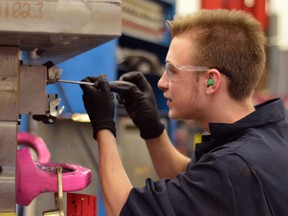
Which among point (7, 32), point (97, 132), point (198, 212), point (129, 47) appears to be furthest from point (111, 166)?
point (129, 47)

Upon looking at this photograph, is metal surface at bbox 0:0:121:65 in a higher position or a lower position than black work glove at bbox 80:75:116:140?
higher

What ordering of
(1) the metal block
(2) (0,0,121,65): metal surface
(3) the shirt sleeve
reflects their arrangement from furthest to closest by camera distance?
1. (3) the shirt sleeve
2. (1) the metal block
3. (2) (0,0,121,65): metal surface

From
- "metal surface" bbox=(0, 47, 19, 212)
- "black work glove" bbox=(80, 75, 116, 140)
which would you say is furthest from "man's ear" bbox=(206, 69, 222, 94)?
"metal surface" bbox=(0, 47, 19, 212)

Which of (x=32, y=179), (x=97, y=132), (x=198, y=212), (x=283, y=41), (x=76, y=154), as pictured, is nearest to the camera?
(x=32, y=179)

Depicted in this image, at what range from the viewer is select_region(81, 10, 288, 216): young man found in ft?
3.29

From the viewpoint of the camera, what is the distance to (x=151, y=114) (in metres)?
1.50

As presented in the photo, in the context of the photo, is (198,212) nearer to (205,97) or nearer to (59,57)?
(205,97)

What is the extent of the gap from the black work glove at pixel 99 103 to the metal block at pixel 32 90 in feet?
0.77

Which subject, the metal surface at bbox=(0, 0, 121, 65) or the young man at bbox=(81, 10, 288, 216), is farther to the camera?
the young man at bbox=(81, 10, 288, 216)

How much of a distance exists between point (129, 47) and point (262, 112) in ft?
7.54

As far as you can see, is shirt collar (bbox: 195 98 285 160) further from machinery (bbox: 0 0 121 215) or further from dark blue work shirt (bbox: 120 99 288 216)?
machinery (bbox: 0 0 121 215)

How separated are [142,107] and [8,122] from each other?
704 millimetres

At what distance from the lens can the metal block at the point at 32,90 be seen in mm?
829

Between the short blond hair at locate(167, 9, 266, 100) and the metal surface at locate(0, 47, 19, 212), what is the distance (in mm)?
531
